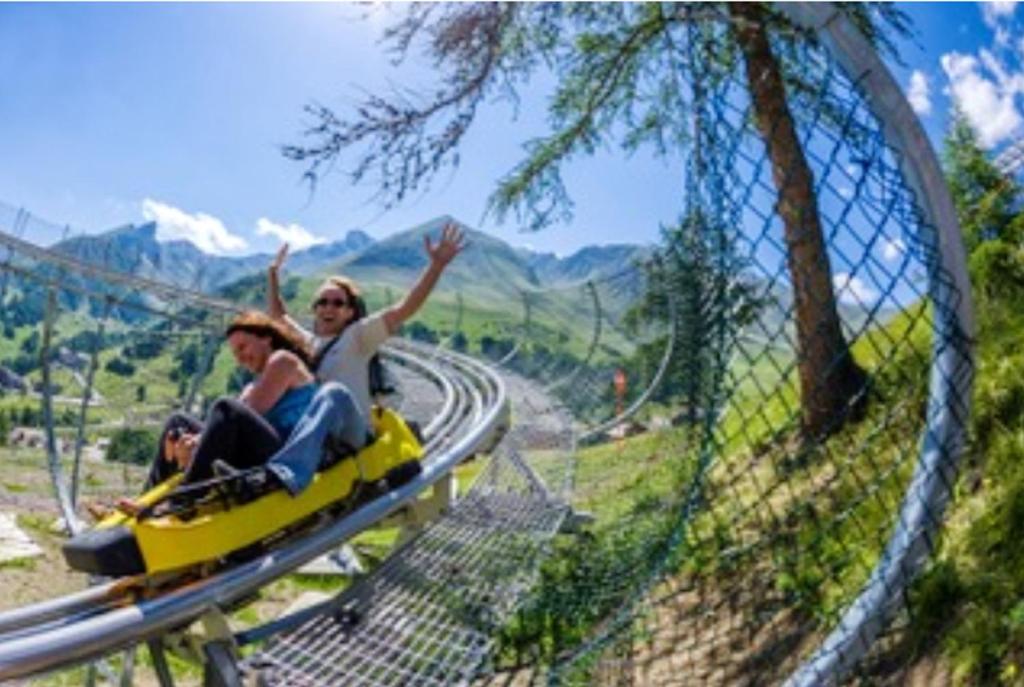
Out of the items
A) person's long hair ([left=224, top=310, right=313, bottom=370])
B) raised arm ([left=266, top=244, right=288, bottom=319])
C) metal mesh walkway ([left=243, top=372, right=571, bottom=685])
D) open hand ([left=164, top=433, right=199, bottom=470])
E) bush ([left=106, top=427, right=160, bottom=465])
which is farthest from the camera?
bush ([left=106, top=427, right=160, bottom=465])

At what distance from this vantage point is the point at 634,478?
6.56m

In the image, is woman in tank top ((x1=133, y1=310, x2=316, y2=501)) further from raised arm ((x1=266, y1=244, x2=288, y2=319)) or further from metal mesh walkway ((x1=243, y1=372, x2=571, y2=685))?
raised arm ((x1=266, y1=244, x2=288, y2=319))

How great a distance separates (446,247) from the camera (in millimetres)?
4156

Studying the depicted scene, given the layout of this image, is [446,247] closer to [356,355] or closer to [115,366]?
[356,355]

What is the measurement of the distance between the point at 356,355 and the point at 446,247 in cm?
51

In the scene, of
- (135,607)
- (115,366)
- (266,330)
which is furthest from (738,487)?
(115,366)

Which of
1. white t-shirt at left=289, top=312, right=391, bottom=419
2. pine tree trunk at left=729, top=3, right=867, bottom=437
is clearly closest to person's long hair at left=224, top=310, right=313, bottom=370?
white t-shirt at left=289, top=312, right=391, bottom=419

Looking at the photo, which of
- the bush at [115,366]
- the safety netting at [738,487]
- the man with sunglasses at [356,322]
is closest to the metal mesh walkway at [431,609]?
the safety netting at [738,487]

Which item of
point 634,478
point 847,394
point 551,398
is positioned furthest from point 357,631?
point 551,398

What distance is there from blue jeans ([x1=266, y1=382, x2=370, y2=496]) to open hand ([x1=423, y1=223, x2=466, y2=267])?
0.80 m

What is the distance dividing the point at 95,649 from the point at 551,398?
20.1 ft

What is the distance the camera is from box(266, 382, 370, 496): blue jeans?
3051mm

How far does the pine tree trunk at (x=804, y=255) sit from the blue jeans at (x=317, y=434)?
4.36 ft

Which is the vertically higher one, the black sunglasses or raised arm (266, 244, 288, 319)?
raised arm (266, 244, 288, 319)
